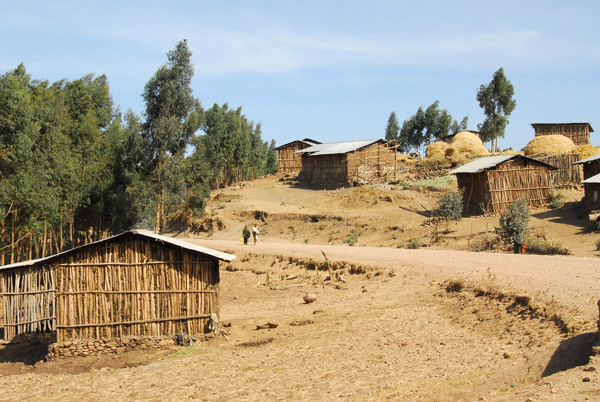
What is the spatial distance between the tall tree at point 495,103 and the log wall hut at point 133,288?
52129mm

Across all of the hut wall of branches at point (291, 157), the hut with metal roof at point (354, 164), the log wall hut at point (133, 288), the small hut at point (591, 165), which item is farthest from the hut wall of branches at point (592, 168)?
the hut wall of branches at point (291, 157)

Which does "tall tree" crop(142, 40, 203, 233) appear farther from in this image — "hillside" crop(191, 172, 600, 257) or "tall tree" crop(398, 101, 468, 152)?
"tall tree" crop(398, 101, 468, 152)

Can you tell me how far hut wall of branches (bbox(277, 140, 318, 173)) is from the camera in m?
67.2

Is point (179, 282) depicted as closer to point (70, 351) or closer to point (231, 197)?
point (70, 351)

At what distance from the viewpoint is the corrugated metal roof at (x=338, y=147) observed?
50.7m

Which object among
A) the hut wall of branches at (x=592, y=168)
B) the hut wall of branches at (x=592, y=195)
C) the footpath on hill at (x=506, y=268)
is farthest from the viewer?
the hut wall of branches at (x=592, y=168)

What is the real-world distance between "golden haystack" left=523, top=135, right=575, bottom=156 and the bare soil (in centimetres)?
1888

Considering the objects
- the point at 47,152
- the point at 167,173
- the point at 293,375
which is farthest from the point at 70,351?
the point at 167,173

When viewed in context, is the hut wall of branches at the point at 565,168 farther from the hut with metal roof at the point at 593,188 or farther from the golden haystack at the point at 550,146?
the hut with metal roof at the point at 593,188

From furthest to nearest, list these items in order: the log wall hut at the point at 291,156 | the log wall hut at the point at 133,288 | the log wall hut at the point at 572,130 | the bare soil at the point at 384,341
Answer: the log wall hut at the point at 291,156 < the log wall hut at the point at 572,130 < the log wall hut at the point at 133,288 < the bare soil at the point at 384,341

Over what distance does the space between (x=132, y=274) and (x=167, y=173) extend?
23.6 metres

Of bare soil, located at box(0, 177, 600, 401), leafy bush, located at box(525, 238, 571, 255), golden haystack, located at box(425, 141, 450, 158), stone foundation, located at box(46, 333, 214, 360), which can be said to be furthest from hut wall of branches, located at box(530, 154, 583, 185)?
stone foundation, located at box(46, 333, 214, 360)

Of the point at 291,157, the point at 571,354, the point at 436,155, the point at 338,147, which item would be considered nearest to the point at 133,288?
the point at 571,354

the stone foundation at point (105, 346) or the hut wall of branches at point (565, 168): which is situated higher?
the hut wall of branches at point (565, 168)
